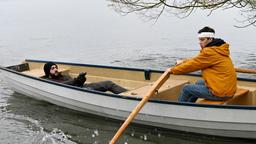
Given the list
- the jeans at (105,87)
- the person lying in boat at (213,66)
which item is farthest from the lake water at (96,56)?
the person lying in boat at (213,66)

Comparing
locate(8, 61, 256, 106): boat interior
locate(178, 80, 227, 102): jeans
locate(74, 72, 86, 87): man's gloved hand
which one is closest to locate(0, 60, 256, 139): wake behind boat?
locate(8, 61, 256, 106): boat interior

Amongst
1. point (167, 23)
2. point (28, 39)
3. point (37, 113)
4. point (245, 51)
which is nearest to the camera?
point (37, 113)

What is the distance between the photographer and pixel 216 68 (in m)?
7.27

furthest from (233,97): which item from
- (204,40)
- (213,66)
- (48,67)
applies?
(48,67)

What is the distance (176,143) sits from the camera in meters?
8.02

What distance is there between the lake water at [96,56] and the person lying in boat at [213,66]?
3.50 feet

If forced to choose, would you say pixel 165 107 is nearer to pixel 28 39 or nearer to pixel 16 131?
pixel 16 131

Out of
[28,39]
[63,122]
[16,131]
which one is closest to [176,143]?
[63,122]

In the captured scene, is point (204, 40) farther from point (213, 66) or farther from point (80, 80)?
point (80, 80)

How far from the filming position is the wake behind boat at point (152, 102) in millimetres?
7277

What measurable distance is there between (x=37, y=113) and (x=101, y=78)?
207 cm

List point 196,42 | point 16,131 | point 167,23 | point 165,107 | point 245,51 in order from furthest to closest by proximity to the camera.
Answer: point 167,23 < point 196,42 < point 245,51 < point 16,131 < point 165,107

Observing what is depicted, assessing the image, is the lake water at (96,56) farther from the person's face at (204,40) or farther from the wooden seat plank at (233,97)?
the person's face at (204,40)

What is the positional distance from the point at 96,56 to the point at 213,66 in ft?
46.4
